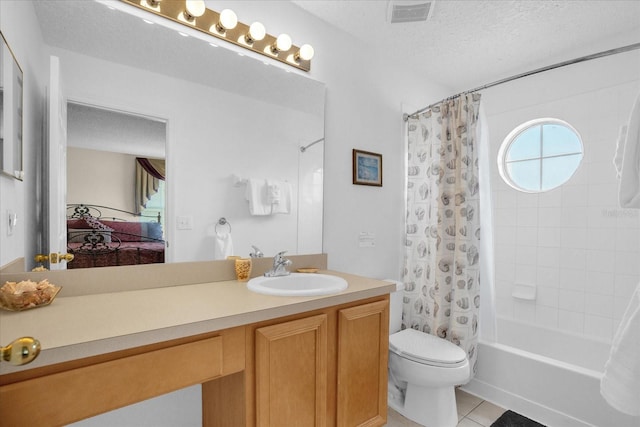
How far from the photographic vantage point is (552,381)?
1.83 meters

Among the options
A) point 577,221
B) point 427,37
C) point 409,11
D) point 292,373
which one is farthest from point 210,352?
point 577,221

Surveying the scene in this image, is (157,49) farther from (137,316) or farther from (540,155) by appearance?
(540,155)

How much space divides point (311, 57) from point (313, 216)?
0.94 meters

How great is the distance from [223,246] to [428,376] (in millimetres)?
1296

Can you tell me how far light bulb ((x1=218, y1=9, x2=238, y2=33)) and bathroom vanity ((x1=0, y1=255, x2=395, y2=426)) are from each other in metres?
1.17

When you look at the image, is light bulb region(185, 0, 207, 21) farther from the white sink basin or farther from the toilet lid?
the toilet lid

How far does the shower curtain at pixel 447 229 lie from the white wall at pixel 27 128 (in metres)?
2.15

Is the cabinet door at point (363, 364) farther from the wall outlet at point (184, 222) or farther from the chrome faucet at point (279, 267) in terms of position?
the wall outlet at point (184, 222)

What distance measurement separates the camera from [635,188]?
3.99 ft

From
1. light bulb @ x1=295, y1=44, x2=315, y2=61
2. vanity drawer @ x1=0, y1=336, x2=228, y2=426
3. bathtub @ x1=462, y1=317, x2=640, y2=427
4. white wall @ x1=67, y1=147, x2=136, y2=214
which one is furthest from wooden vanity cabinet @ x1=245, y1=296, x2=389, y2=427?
light bulb @ x1=295, y1=44, x2=315, y2=61

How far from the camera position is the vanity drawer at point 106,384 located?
0.74 m

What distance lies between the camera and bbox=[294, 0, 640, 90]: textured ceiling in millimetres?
1888

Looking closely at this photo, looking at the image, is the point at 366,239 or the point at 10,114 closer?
the point at 10,114

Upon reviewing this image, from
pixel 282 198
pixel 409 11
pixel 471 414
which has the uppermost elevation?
pixel 409 11
